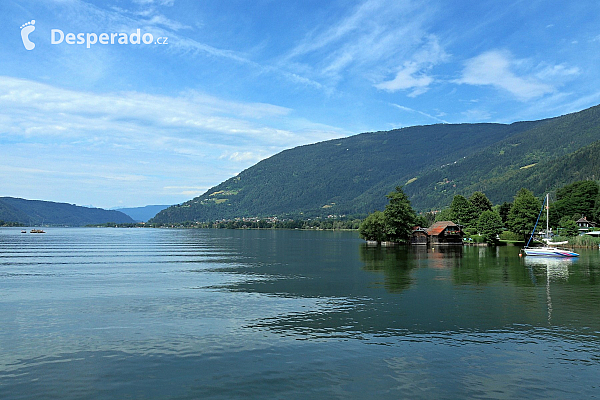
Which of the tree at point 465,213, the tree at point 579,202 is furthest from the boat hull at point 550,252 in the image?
the tree at point 579,202

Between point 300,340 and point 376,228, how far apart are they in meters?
129

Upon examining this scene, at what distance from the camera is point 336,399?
19562 millimetres

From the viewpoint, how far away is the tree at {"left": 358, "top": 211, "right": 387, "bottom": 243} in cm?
15288

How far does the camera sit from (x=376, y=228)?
155m

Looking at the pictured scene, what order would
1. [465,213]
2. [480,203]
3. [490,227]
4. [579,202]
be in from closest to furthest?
[490,227] → [465,213] → [480,203] → [579,202]

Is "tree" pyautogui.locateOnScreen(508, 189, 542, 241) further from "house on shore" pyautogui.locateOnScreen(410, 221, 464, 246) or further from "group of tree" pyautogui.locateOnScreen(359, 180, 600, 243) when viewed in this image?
"house on shore" pyautogui.locateOnScreen(410, 221, 464, 246)

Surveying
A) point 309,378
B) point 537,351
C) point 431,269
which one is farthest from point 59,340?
point 431,269

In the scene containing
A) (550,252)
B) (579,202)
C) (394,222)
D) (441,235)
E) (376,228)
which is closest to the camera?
(550,252)

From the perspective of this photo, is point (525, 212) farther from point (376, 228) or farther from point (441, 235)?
point (376, 228)

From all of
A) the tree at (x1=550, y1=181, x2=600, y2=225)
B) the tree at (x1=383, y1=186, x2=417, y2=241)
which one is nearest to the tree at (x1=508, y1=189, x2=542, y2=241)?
the tree at (x1=550, y1=181, x2=600, y2=225)

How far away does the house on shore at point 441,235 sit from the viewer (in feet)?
485

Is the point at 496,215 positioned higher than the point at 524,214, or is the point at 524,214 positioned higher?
the point at 524,214

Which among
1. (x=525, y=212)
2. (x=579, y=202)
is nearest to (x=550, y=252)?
(x=525, y=212)

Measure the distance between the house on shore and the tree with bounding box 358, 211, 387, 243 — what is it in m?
10.5
